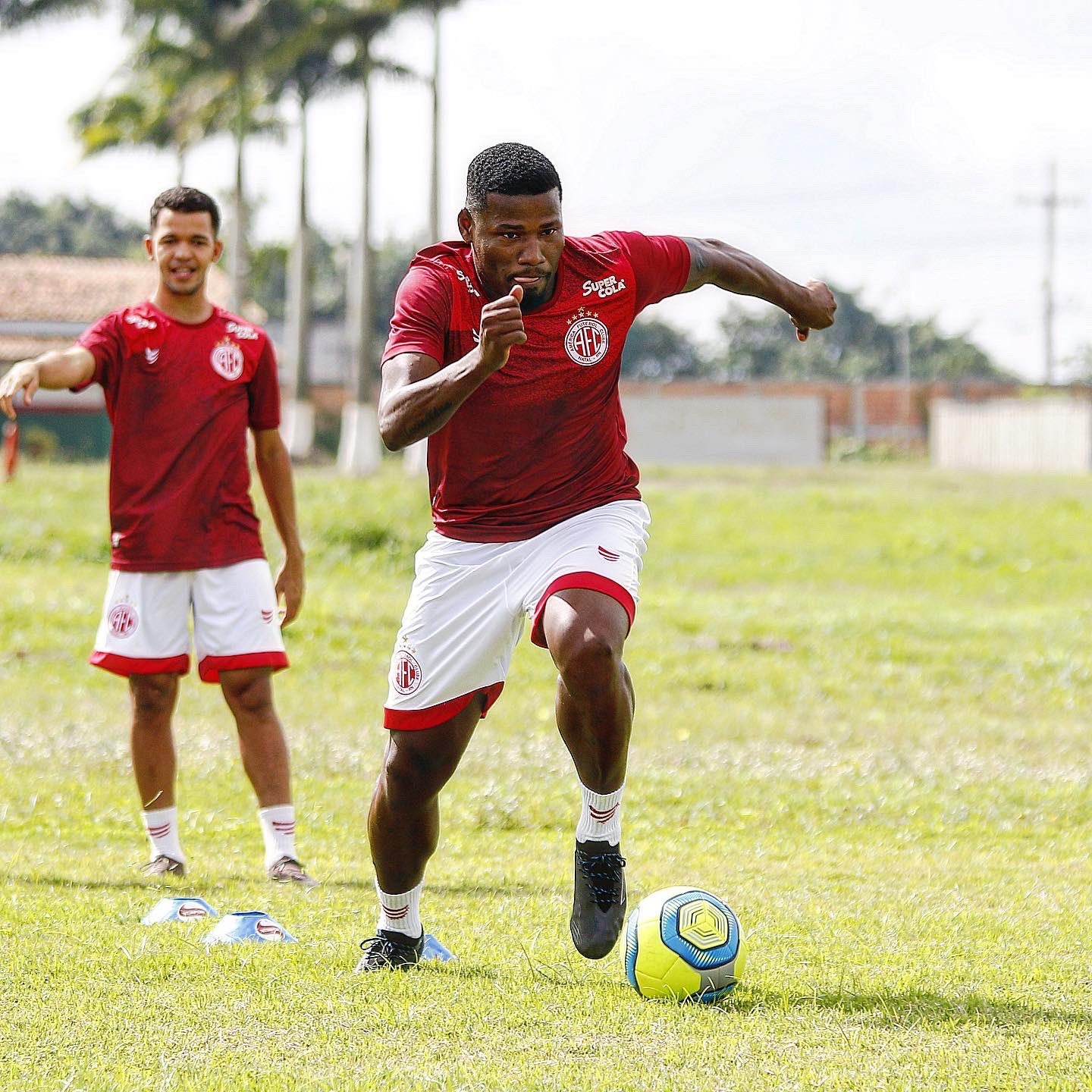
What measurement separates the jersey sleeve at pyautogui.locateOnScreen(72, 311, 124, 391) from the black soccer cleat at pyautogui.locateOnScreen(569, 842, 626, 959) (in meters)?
3.03

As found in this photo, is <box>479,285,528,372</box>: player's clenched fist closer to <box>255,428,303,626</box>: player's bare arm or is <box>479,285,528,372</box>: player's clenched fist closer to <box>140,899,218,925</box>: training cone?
<box>140,899,218,925</box>: training cone

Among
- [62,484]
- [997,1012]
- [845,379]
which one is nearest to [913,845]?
[997,1012]

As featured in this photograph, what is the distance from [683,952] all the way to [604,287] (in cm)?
194

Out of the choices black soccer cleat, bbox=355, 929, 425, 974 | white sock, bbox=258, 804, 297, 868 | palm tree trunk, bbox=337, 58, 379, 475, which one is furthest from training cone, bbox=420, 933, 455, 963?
palm tree trunk, bbox=337, 58, 379, 475

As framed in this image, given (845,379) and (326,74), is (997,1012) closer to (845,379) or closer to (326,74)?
(326,74)

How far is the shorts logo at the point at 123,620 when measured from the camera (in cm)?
670

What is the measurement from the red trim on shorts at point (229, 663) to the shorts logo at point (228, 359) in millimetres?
1140

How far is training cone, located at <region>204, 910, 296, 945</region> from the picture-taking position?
515 cm

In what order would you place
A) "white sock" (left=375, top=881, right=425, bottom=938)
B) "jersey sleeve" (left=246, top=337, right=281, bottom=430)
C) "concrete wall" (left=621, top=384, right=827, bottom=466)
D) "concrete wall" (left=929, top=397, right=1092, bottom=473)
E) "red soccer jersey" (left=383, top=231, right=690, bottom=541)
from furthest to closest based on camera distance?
"concrete wall" (left=621, top=384, right=827, bottom=466) < "concrete wall" (left=929, top=397, right=1092, bottom=473) < "jersey sleeve" (left=246, top=337, right=281, bottom=430) < "white sock" (left=375, top=881, right=425, bottom=938) < "red soccer jersey" (left=383, top=231, right=690, bottom=541)

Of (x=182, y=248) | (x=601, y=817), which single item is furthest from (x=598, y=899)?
(x=182, y=248)

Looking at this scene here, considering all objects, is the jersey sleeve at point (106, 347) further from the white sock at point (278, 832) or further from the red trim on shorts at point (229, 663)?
the white sock at point (278, 832)

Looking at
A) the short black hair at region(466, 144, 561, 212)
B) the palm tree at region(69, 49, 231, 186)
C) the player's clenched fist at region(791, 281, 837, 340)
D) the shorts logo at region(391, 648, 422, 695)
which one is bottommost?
the shorts logo at region(391, 648, 422, 695)

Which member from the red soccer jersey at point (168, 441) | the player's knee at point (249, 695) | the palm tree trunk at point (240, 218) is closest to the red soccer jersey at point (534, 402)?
the red soccer jersey at point (168, 441)

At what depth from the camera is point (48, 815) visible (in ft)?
26.6
